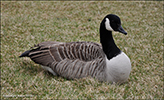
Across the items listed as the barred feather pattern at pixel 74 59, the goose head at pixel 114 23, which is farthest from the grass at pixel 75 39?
the goose head at pixel 114 23

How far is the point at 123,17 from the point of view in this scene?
980 centimetres

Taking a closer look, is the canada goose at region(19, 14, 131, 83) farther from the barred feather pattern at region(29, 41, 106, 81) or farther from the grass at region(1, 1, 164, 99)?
the grass at region(1, 1, 164, 99)

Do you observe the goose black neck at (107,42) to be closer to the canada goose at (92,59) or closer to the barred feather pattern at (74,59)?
the canada goose at (92,59)

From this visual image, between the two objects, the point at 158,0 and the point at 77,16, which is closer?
the point at 77,16

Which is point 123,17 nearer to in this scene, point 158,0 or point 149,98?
point 158,0

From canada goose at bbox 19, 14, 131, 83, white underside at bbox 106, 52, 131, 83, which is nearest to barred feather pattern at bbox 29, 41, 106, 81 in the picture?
canada goose at bbox 19, 14, 131, 83

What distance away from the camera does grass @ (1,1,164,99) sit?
4176 mm

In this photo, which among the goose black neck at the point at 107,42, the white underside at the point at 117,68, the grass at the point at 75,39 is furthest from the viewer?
the goose black neck at the point at 107,42

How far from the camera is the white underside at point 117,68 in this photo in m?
4.29

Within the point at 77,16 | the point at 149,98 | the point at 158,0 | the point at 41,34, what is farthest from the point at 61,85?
the point at 158,0

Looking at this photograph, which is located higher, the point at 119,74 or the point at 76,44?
the point at 76,44

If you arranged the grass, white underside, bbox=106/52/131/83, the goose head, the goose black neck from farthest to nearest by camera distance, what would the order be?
the goose black neck
the goose head
white underside, bbox=106/52/131/83
the grass

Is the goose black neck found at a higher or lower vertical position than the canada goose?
higher

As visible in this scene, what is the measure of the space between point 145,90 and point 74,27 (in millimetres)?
4831
